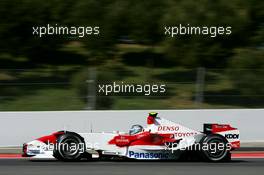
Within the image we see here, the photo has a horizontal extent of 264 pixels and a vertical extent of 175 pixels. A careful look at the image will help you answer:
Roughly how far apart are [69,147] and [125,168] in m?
1.24

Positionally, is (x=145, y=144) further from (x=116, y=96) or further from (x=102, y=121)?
(x=116, y=96)

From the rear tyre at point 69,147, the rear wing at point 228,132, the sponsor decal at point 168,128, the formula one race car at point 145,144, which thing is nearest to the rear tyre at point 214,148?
the formula one race car at point 145,144

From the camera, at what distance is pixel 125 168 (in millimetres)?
11023

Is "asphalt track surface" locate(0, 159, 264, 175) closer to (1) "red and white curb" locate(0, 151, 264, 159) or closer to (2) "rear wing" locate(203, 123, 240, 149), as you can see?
(2) "rear wing" locate(203, 123, 240, 149)

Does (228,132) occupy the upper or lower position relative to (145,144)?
upper

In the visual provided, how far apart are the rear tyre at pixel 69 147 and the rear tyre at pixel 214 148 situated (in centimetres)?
224

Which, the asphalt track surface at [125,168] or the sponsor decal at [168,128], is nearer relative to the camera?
the asphalt track surface at [125,168]

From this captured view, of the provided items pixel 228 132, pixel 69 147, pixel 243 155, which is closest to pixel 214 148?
pixel 228 132

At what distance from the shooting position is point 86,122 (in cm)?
1442

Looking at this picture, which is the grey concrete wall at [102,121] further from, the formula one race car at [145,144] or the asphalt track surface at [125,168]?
the formula one race car at [145,144]

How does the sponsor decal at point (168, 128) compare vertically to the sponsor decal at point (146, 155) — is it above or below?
above

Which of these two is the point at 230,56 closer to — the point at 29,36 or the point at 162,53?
the point at 162,53

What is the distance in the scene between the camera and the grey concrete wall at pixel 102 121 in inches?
554

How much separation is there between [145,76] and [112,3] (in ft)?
22.4
